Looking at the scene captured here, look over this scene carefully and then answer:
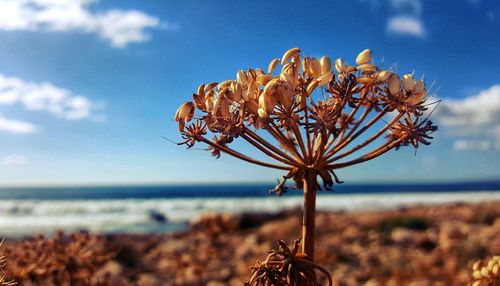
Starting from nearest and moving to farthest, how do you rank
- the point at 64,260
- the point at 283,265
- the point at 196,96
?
the point at 283,265 → the point at 196,96 → the point at 64,260

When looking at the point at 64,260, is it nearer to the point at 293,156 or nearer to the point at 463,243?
the point at 293,156

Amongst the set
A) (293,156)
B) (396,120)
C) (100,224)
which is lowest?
(100,224)

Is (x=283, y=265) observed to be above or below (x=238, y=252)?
above

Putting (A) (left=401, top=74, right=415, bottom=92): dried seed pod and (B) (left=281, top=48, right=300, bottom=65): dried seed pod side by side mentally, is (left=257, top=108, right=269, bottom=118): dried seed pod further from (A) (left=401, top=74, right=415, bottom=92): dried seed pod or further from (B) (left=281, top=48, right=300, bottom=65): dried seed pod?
(A) (left=401, top=74, right=415, bottom=92): dried seed pod

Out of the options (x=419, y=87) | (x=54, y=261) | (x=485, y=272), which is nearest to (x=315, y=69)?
(x=419, y=87)

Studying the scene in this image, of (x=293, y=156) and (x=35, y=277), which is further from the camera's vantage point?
(x=35, y=277)

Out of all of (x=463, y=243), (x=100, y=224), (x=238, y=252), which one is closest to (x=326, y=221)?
(x=463, y=243)

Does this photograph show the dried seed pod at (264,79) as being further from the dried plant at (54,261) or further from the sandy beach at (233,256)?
the dried plant at (54,261)

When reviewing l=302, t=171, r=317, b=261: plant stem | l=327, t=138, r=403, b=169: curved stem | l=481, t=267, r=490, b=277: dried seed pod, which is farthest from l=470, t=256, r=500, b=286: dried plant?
l=302, t=171, r=317, b=261: plant stem
